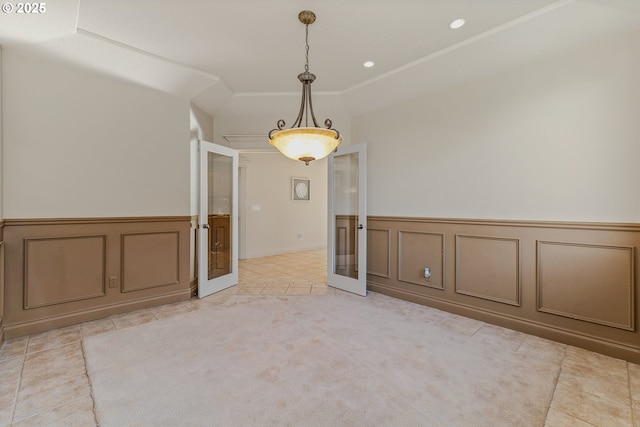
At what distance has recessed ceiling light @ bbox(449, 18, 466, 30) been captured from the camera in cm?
243

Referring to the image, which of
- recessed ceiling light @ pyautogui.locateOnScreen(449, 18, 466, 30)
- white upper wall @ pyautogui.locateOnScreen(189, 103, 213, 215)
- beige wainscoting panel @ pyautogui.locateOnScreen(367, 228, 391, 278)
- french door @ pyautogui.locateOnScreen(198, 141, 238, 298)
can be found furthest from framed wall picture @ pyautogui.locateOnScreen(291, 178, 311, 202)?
recessed ceiling light @ pyautogui.locateOnScreen(449, 18, 466, 30)

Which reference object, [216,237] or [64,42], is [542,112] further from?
[64,42]

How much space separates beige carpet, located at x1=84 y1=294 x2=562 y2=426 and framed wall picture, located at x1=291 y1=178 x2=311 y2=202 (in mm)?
4641

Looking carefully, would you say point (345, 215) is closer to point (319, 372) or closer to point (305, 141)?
point (305, 141)

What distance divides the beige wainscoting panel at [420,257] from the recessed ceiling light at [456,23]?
2099 millimetres

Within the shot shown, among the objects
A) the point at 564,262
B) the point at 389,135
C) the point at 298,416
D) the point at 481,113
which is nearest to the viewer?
the point at 298,416

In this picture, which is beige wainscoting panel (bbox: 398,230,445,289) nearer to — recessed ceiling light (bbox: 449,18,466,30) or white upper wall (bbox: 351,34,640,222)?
white upper wall (bbox: 351,34,640,222)

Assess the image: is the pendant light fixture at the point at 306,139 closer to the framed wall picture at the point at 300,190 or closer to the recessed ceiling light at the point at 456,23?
the recessed ceiling light at the point at 456,23

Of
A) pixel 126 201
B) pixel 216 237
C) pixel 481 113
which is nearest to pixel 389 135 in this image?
pixel 481 113

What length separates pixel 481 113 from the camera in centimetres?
306

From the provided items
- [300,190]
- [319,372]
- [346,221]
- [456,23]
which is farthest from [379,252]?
[300,190]

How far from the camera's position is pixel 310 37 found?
268 cm

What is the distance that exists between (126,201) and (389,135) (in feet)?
10.9

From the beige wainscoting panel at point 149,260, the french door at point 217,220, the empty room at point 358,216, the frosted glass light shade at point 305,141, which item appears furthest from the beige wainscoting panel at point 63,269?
the frosted glass light shade at point 305,141
